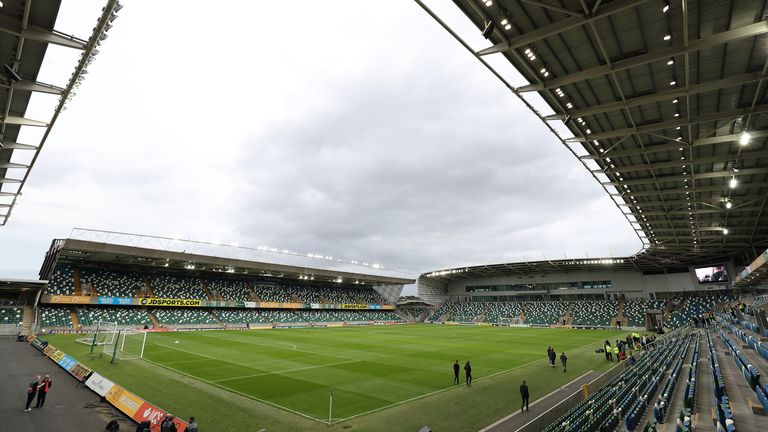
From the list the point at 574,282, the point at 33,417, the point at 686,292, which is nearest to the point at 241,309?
the point at 33,417

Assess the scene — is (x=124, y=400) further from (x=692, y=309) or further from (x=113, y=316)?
(x=692, y=309)

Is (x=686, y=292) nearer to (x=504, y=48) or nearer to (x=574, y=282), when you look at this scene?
(x=574, y=282)

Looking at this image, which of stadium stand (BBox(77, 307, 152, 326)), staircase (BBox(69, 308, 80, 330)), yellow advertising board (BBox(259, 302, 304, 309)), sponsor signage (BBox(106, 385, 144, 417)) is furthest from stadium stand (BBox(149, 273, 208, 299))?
sponsor signage (BBox(106, 385, 144, 417))

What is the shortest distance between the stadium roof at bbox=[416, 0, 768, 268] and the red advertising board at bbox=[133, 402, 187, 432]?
15.2m

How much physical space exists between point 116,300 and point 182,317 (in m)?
8.94

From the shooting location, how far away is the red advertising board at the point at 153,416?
1113cm

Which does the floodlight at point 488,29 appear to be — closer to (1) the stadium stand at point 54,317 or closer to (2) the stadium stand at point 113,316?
(2) the stadium stand at point 113,316

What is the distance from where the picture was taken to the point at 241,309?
210 feet

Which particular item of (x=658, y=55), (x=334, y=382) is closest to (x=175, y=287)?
(x=334, y=382)

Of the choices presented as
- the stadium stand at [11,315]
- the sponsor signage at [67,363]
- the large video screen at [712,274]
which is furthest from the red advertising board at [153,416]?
the large video screen at [712,274]

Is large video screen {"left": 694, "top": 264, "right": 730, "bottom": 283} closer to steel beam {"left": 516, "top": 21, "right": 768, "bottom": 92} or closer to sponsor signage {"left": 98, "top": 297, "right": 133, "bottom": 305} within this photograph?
steel beam {"left": 516, "top": 21, "right": 768, "bottom": 92}

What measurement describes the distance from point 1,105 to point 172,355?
2054 centimetres

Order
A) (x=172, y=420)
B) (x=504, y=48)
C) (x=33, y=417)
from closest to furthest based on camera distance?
1. (x=172, y=420)
2. (x=504, y=48)
3. (x=33, y=417)

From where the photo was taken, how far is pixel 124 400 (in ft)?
45.6
